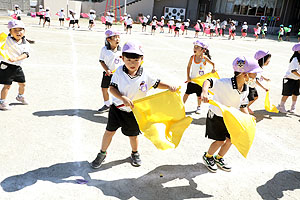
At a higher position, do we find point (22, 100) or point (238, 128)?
point (238, 128)

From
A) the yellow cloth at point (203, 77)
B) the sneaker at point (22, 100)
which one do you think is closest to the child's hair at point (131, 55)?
the yellow cloth at point (203, 77)

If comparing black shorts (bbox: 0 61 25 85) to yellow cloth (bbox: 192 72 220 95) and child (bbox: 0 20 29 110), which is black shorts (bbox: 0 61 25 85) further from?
yellow cloth (bbox: 192 72 220 95)

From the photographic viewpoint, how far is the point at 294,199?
3473mm

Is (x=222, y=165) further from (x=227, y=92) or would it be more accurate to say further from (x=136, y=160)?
(x=136, y=160)

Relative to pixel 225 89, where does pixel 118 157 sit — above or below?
below

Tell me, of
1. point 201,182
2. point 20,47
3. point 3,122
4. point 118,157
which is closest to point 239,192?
point 201,182

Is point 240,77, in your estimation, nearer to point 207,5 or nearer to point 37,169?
point 37,169

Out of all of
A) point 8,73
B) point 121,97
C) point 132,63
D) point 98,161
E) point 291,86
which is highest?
point 132,63

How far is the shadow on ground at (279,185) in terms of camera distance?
3.55 meters

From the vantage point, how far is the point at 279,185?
3.77 m

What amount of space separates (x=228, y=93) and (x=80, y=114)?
130 inches

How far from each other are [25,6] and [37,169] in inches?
1313

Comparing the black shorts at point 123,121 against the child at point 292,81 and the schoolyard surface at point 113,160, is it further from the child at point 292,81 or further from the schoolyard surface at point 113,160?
the child at point 292,81

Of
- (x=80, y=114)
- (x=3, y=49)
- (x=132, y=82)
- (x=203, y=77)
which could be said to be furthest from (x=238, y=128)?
(x=3, y=49)
